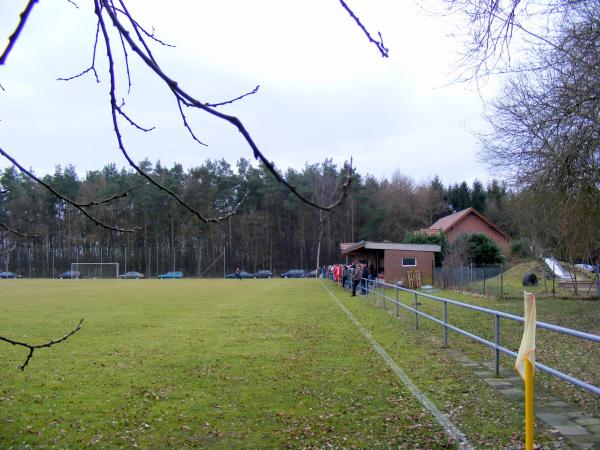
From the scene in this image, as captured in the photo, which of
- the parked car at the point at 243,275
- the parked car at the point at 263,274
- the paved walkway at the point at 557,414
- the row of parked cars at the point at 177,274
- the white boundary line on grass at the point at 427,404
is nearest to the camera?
the paved walkway at the point at 557,414

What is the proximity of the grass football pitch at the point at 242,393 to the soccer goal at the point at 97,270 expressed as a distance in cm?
6689

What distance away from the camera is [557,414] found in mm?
5938

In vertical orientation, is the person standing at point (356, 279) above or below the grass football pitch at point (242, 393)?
above

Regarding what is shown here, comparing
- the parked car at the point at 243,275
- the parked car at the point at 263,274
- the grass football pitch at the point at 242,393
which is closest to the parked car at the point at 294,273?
the parked car at the point at 263,274

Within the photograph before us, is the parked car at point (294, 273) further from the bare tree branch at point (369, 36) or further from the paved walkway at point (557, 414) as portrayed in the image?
the bare tree branch at point (369, 36)

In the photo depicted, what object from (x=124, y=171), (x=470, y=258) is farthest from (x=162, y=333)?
A: (x=124, y=171)

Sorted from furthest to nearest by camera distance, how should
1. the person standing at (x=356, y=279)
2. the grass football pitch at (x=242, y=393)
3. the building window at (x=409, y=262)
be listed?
1. the building window at (x=409, y=262)
2. the person standing at (x=356, y=279)
3. the grass football pitch at (x=242, y=393)

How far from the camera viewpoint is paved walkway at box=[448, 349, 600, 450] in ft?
16.7

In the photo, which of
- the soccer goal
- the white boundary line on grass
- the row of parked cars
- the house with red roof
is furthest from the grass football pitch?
the soccer goal

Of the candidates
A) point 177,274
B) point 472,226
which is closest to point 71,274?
point 177,274

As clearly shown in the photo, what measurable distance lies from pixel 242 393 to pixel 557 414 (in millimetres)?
3632

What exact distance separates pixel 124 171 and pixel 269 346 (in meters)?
44.0

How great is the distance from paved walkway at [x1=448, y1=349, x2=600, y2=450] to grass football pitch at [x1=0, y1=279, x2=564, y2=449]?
0.75ft

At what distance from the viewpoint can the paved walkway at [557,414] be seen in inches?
200
